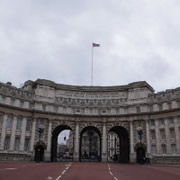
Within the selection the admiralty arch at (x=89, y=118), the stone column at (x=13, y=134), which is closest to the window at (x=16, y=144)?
the admiralty arch at (x=89, y=118)

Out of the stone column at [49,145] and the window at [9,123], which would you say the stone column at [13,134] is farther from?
the stone column at [49,145]

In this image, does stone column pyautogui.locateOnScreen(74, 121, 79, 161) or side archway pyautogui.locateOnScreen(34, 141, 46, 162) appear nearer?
side archway pyautogui.locateOnScreen(34, 141, 46, 162)

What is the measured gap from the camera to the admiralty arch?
166 feet

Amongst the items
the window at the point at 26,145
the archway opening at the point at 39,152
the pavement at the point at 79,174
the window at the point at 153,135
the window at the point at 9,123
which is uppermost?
the window at the point at 9,123

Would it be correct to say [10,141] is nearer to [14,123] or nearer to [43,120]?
[14,123]

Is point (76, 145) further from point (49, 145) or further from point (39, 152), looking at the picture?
point (39, 152)

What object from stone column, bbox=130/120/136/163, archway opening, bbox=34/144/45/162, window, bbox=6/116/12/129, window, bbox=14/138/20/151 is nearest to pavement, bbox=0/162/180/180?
window, bbox=6/116/12/129

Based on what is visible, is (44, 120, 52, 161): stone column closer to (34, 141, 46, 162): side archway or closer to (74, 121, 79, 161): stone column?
(34, 141, 46, 162): side archway

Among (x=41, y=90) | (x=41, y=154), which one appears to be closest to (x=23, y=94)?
(x=41, y=90)

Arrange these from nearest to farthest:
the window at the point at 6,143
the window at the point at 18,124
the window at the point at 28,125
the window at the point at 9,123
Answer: the window at the point at 6,143 < the window at the point at 9,123 < the window at the point at 18,124 < the window at the point at 28,125

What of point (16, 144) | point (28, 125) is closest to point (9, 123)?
point (28, 125)

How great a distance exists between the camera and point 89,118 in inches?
2350

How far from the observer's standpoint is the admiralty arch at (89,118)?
5072 centimetres

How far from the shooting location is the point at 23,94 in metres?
55.3
